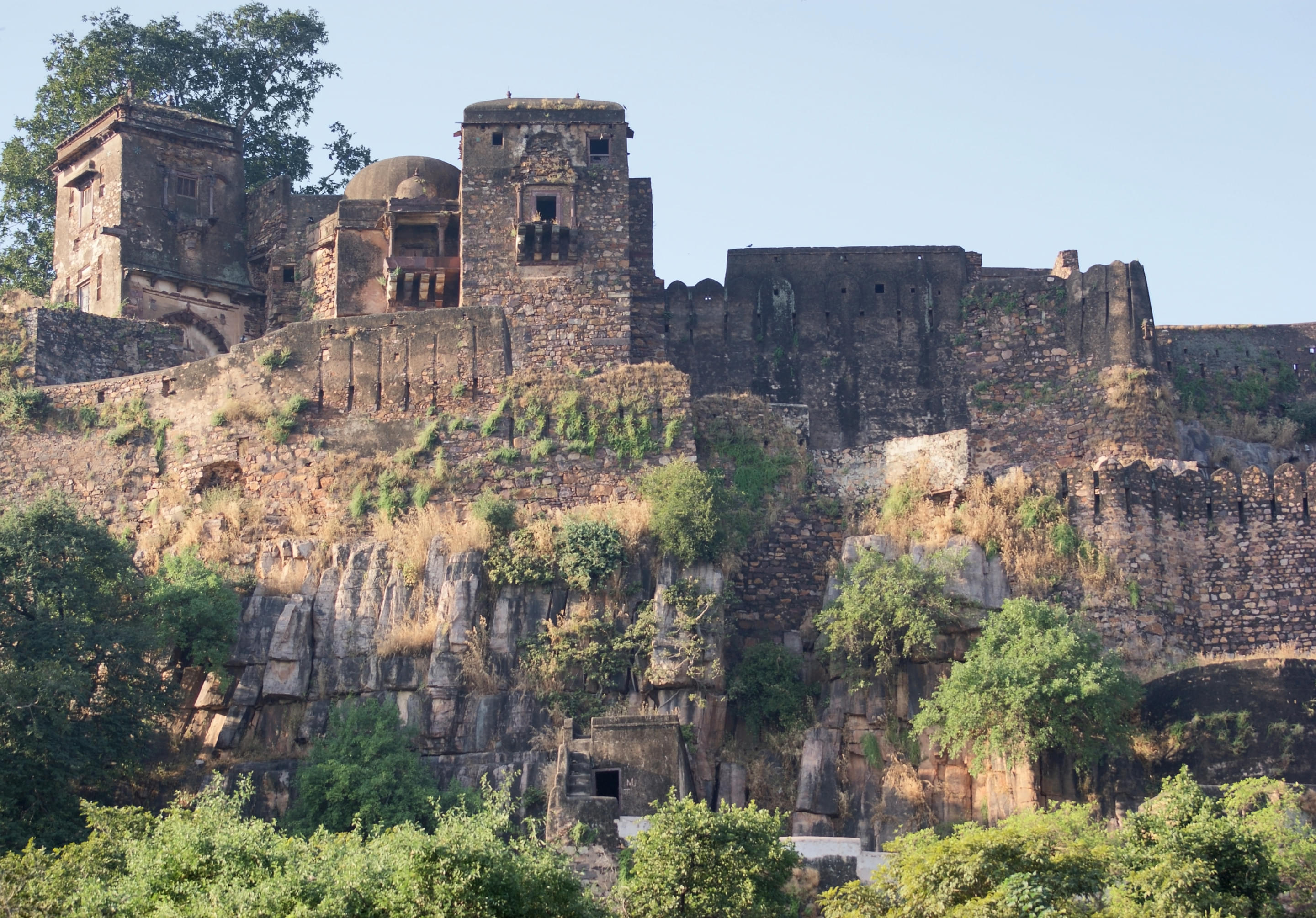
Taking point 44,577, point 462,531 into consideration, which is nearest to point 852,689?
point 462,531

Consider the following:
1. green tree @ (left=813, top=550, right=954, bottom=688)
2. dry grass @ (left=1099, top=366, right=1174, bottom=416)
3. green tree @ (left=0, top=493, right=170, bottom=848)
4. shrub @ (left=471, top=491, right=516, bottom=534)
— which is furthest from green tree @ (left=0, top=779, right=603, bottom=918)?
dry grass @ (left=1099, top=366, right=1174, bottom=416)

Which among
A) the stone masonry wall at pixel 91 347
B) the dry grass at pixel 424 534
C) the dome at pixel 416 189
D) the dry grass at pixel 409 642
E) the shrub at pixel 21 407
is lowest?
the dry grass at pixel 409 642

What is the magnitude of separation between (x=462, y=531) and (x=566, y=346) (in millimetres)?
4219

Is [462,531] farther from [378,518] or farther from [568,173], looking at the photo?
[568,173]

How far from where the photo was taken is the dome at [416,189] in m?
34.3

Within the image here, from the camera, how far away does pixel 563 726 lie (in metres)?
25.6

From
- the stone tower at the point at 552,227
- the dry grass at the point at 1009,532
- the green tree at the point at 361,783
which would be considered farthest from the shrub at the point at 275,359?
the dry grass at the point at 1009,532

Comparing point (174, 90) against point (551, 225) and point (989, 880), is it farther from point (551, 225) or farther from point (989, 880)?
point (989, 880)

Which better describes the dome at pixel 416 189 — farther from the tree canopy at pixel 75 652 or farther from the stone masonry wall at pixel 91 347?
the tree canopy at pixel 75 652

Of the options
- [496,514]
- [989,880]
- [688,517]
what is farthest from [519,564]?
[989,880]

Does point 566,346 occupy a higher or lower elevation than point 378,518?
higher

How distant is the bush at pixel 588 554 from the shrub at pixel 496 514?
811 mm

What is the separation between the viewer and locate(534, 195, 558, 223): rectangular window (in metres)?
32.1

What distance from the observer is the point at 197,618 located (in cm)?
2648
